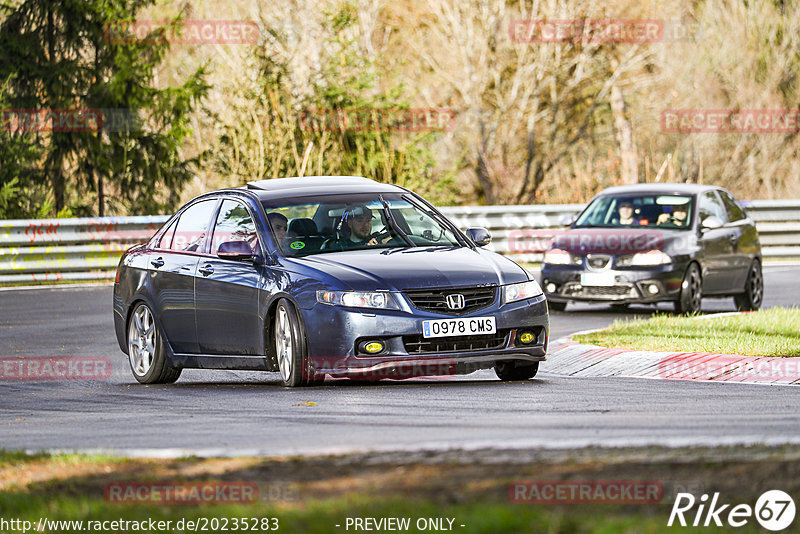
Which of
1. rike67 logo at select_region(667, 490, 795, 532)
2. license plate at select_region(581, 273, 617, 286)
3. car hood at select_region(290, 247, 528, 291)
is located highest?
car hood at select_region(290, 247, 528, 291)

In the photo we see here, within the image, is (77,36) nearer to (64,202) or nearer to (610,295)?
(64,202)

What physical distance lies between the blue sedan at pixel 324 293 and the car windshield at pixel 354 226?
1 centimetres

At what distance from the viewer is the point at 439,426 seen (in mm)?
8125

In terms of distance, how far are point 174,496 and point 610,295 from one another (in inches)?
475

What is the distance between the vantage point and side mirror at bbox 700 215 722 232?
17984mm

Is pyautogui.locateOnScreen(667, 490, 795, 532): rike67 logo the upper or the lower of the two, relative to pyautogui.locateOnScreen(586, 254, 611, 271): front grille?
upper

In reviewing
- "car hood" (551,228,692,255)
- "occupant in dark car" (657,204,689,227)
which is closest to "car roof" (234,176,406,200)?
"car hood" (551,228,692,255)

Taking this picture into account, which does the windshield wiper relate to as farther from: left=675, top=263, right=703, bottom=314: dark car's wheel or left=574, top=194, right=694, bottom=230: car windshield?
left=574, top=194, right=694, bottom=230: car windshield

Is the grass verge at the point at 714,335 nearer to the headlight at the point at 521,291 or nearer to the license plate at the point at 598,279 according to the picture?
the headlight at the point at 521,291

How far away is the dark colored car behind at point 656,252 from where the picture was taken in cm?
1748

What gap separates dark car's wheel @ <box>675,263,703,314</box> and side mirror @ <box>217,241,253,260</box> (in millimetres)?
7571

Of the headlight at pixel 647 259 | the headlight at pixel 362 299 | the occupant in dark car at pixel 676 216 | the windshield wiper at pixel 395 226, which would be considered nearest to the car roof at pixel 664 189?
the occupant in dark car at pixel 676 216

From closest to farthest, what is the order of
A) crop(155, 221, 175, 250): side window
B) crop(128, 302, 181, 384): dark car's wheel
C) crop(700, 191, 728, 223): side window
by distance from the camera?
1. crop(128, 302, 181, 384): dark car's wheel
2. crop(155, 221, 175, 250): side window
3. crop(700, 191, 728, 223): side window

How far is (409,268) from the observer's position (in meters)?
10.6
